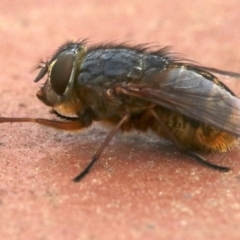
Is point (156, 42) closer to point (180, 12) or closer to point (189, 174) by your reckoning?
point (180, 12)

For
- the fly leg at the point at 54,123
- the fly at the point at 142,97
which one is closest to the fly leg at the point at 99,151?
the fly at the point at 142,97

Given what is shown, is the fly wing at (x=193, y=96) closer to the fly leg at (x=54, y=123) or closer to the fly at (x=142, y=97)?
the fly at (x=142, y=97)

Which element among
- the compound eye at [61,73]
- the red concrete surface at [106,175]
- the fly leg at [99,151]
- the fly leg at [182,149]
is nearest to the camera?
the red concrete surface at [106,175]

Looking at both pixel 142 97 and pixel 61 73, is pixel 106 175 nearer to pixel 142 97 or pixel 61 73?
pixel 142 97

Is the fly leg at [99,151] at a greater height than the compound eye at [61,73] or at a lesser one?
lesser

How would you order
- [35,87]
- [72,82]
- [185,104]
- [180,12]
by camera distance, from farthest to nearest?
[180,12] → [35,87] → [72,82] → [185,104]

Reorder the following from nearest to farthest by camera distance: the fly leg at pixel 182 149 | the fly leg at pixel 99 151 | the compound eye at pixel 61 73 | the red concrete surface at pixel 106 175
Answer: the red concrete surface at pixel 106 175
the fly leg at pixel 99 151
the fly leg at pixel 182 149
the compound eye at pixel 61 73

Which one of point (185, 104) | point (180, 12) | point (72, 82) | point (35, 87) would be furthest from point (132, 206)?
point (180, 12)

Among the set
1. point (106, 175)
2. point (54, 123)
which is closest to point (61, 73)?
point (54, 123)
